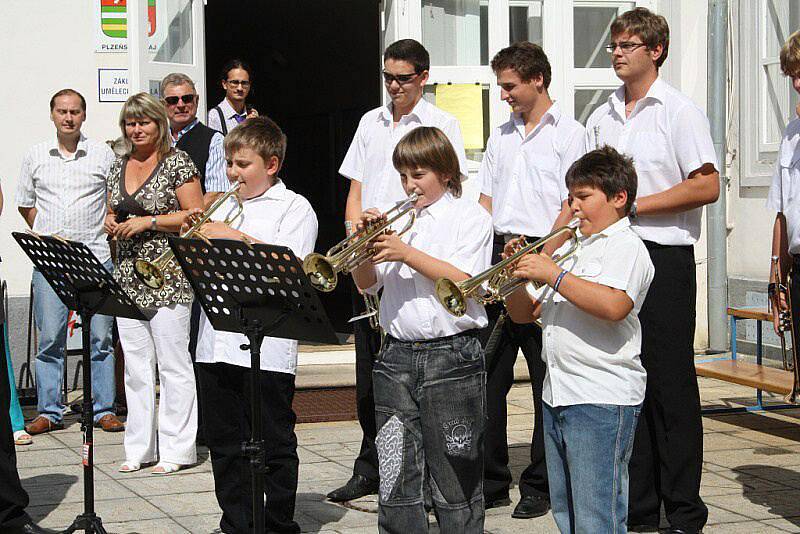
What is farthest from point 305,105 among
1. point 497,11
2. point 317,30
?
point 497,11

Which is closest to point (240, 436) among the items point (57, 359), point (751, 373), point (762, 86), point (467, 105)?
point (57, 359)

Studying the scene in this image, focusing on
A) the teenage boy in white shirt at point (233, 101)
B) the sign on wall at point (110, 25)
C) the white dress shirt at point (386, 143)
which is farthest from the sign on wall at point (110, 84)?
the white dress shirt at point (386, 143)

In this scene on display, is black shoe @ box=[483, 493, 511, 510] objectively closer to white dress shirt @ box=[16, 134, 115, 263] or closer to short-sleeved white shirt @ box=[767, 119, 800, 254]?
short-sleeved white shirt @ box=[767, 119, 800, 254]

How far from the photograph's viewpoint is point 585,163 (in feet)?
13.3

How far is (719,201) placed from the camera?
9617 millimetres

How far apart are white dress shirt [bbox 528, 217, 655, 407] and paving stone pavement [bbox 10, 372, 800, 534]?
141 cm

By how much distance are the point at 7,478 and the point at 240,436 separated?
1039mm

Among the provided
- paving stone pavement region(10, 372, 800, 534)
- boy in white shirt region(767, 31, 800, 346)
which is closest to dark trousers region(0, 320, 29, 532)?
paving stone pavement region(10, 372, 800, 534)

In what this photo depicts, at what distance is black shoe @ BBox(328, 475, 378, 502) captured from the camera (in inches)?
223

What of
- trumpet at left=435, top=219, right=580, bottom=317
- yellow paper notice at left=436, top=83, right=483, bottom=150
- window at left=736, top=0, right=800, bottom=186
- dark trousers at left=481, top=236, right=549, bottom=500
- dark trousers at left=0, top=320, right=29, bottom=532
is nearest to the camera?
trumpet at left=435, top=219, right=580, bottom=317

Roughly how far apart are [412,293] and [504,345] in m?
1.34

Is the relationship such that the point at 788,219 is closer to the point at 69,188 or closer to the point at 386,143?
the point at 386,143

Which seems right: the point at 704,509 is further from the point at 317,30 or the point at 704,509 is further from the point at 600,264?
the point at 317,30

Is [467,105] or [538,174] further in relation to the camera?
[467,105]
